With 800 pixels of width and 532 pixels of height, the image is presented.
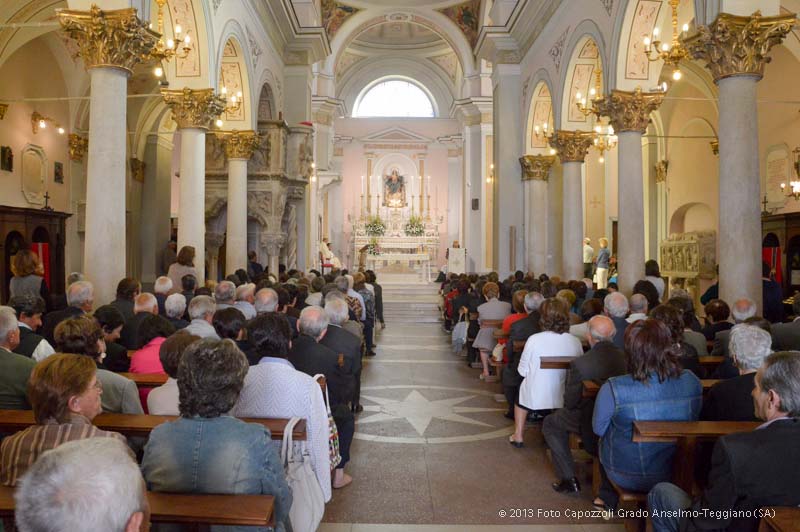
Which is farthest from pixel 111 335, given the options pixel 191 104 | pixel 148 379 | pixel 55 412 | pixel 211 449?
pixel 191 104

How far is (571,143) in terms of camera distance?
43.9ft

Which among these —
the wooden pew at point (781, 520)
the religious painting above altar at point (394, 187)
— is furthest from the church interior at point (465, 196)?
the religious painting above altar at point (394, 187)

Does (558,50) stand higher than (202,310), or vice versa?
(558,50)

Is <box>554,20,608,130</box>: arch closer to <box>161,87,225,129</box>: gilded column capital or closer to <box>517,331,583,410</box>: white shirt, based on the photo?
<box>161,87,225,129</box>: gilded column capital

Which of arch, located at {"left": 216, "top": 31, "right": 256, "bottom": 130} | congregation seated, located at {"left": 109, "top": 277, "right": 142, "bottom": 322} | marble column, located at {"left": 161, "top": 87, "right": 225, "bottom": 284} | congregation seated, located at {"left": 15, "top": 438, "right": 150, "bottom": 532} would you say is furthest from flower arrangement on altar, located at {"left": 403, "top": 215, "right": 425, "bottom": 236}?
congregation seated, located at {"left": 15, "top": 438, "right": 150, "bottom": 532}

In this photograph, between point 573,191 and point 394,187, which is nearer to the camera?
point 573,191

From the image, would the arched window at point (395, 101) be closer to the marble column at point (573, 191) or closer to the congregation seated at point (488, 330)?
the marble column at point (573, 191)

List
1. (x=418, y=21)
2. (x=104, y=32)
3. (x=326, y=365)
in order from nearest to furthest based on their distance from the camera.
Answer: (x=326, y=365), (x=104, y=32), (x=418, y=21)

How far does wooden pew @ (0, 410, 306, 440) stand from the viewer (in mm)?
2992

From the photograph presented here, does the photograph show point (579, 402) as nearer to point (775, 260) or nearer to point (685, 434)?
point (685, 434)

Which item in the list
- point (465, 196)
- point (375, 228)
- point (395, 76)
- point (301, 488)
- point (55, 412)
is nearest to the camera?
point (55, 412)

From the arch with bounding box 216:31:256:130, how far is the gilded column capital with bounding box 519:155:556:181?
6491 millimetres

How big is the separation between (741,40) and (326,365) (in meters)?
5.54

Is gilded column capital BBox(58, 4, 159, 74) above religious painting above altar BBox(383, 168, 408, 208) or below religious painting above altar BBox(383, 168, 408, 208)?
below
